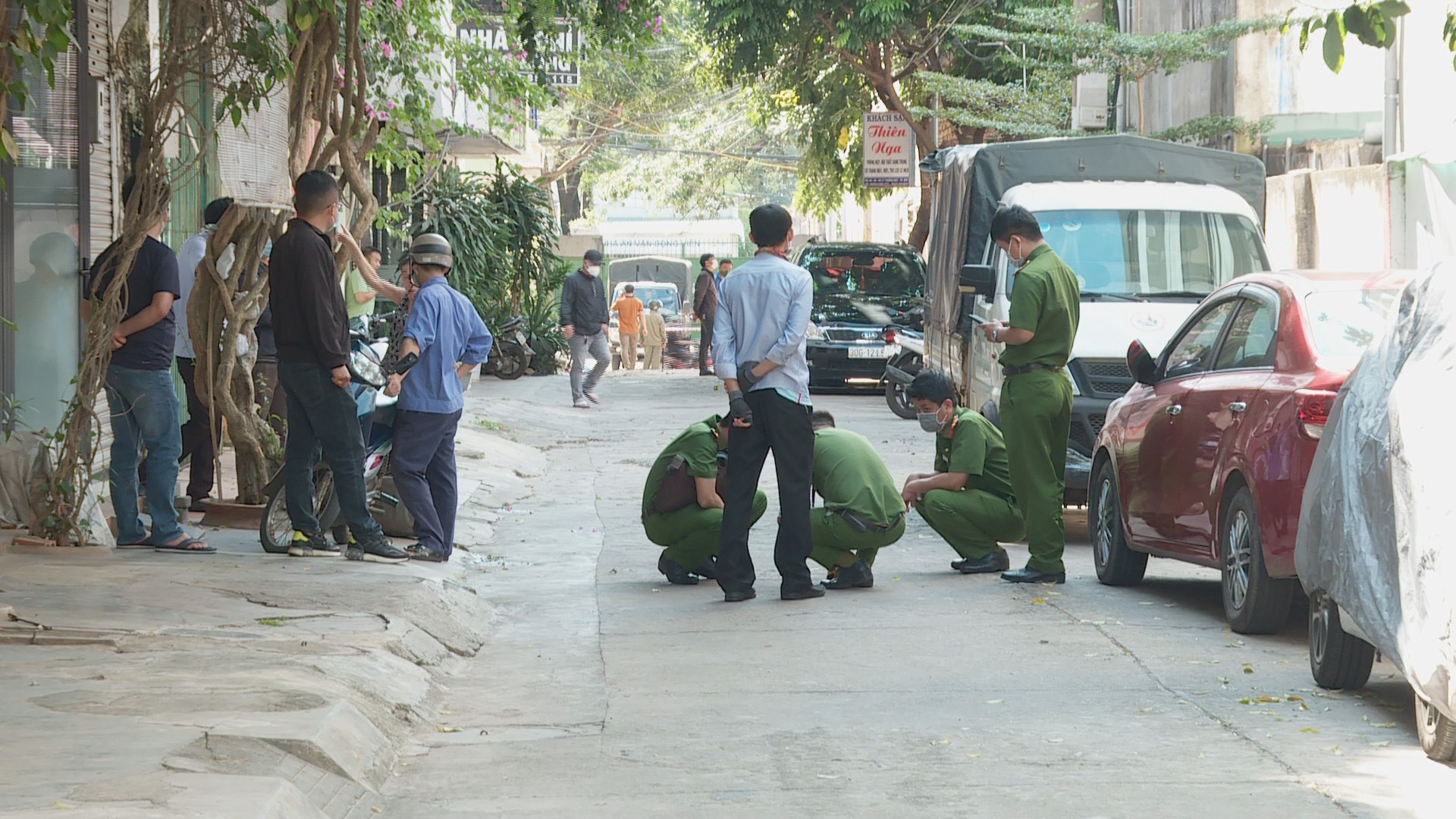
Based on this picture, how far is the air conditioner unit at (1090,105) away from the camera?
25.2 meters

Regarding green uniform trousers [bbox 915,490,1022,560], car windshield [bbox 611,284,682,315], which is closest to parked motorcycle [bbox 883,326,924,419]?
green uniform trousers [bbox 915,490,1022,560]

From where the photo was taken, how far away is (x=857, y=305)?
24.4 meters

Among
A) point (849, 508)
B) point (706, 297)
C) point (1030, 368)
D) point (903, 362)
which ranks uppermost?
point (706, 297)

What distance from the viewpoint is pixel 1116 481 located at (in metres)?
9.43

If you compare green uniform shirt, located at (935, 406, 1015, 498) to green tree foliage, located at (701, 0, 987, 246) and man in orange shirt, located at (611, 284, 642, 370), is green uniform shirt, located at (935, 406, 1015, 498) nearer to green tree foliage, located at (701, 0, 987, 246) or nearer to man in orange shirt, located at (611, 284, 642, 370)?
green tree foliage, located at (701, 0, 987, 246)

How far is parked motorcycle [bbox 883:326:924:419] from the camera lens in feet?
67.6

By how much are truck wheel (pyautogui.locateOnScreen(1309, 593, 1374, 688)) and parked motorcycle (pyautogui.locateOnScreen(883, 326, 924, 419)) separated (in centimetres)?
1253

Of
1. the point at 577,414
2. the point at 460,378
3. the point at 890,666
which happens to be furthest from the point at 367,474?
the point at 577,414

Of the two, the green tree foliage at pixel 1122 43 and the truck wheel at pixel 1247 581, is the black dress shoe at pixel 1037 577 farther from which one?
the green tree foliage at pixel 1122 43

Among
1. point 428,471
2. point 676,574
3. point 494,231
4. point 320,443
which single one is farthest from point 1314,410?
point 494,231

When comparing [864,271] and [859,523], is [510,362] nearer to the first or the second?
[864,271]

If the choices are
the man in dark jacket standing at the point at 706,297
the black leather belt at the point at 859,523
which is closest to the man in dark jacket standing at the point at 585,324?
the man in dark jacket standing at the point at 706,297

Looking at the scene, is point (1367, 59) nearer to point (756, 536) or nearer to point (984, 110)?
point (984, 110)

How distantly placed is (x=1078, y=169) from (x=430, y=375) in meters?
6.50
